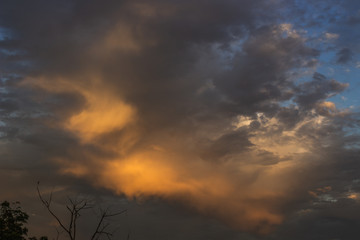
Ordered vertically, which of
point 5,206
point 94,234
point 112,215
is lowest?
point 94,234

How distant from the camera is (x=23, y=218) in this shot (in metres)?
41.2

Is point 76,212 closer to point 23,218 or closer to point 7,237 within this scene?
point 7,237

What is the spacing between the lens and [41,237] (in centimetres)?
4138

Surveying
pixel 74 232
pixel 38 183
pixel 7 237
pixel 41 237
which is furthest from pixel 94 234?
pixel 41 237

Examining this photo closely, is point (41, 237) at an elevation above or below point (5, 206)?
below

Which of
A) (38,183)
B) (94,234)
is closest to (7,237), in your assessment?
(38,183)

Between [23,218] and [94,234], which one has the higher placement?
[23,218]

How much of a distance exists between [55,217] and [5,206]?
96.6ft

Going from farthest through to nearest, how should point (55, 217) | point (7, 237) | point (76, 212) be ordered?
point (7, 237) → point (76, 212) → point (55, 217)

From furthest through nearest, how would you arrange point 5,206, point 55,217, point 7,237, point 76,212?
point 5,206
point 7,237
point 76,212
point 55,217

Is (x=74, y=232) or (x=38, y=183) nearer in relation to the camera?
(x=74, y=232)

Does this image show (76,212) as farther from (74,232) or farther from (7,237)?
(7,237)

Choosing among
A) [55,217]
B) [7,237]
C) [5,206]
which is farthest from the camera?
[5,206]

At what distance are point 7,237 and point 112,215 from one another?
2416 cm
